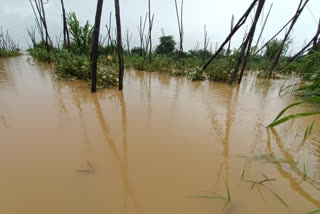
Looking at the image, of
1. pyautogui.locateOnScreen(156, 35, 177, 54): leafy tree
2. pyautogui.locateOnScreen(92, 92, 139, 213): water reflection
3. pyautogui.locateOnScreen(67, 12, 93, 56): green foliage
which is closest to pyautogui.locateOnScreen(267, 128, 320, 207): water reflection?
pyautogui.locateOnScreen(92, 92, 139, 213): water reflection

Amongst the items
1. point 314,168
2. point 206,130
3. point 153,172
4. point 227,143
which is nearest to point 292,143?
point 314,168

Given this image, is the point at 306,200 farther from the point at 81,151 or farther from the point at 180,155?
the point at 81,151

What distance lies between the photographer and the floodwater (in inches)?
23.6

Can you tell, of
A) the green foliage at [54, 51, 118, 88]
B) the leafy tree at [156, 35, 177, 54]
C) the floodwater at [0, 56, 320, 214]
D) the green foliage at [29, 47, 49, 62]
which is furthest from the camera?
the leafy tree at [156, 35, 177, 54]

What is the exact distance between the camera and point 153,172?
75 cm

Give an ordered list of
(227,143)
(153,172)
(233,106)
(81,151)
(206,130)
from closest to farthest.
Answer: (153,172), (81,151), (227,143), (206,130), (233,106)

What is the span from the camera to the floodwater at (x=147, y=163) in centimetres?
60

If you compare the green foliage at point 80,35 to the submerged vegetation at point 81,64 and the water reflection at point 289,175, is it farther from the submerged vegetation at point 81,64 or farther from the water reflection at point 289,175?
the water reflection at point 289,175

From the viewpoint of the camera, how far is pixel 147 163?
2.68ft

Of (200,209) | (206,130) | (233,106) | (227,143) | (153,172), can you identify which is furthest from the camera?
(233,106)

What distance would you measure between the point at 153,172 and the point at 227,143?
1.99 feet

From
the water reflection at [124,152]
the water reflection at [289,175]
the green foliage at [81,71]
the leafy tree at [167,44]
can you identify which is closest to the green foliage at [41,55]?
the green foliage at [81,71]

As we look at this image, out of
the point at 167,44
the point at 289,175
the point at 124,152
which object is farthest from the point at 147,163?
the point at 167,44

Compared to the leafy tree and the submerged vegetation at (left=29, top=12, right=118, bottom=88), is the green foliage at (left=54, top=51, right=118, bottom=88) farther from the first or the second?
the leafy tree
